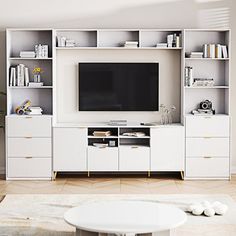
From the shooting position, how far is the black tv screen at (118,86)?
23.3 ft

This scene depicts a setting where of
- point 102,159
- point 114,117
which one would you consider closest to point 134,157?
point 102,159

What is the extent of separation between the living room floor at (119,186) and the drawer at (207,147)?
34 centimetres

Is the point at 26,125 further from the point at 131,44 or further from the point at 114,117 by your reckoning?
the point at 131,44

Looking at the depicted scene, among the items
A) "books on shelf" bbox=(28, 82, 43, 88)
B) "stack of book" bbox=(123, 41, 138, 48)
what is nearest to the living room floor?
"books on shelf" bbox=(28, 82, 43, 88)

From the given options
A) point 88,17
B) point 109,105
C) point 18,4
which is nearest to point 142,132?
point 109,105

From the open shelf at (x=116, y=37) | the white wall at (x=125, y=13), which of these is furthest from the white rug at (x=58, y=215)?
the white wall at (x=125, y=13)

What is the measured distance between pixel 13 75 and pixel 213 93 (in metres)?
2.55

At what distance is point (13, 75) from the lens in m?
6.91

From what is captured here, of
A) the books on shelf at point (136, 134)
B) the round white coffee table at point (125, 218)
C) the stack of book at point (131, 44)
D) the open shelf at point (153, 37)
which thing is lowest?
the round white coffee table at point (125, 218)

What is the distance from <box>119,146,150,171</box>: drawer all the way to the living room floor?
0.55 ft

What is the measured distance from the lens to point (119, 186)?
6.47 meters

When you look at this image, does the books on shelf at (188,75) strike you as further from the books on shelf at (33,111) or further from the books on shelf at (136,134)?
the books on shelf at (33,111)

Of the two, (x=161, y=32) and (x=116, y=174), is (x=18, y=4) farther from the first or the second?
(x=116, y=174)

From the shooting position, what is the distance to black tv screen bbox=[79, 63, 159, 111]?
709 centimetres
